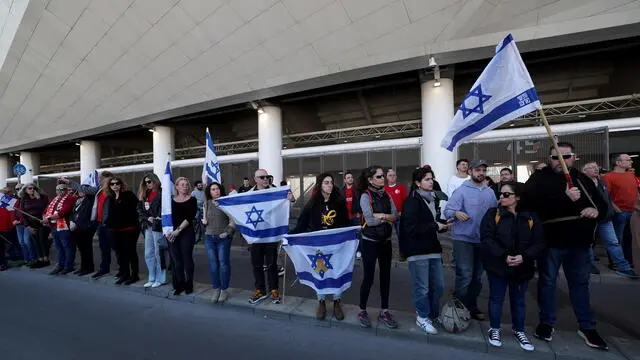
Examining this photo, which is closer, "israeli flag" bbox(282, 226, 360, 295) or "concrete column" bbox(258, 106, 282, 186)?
"israeli flag" bbox(282, 226, 360, 295)

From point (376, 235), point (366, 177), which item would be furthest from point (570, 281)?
point (366, 177)

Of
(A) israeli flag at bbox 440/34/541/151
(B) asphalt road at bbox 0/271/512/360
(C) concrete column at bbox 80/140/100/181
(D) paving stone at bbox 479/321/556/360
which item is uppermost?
(C) concrete column at bbox 80/140/100/181

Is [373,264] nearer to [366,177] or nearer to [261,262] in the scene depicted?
[366,177]

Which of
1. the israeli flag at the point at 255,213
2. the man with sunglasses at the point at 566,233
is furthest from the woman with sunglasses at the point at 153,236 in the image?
the man with sunglasses at the point at 566,233

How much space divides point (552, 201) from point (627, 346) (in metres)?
1.58

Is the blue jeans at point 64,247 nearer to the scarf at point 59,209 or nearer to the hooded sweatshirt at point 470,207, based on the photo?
the scarf at point 59,209

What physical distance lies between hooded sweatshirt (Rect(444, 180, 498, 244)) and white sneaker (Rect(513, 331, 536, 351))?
99cm

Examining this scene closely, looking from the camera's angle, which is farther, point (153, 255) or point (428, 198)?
point (153, 255)

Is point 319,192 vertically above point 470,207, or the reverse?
point 319,192

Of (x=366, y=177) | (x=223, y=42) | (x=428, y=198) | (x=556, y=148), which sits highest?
(x=223, y=42)

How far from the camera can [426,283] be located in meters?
3.64

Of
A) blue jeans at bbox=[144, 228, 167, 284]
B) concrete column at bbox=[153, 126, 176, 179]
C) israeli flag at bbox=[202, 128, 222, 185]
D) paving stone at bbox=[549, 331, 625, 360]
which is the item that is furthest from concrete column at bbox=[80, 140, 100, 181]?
paving stone at bbox=[549, 331, 625, 360]

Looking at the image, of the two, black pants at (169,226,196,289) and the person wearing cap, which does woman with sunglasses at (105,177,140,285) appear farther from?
the person wearing cap

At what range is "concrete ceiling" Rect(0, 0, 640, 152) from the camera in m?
8.37
